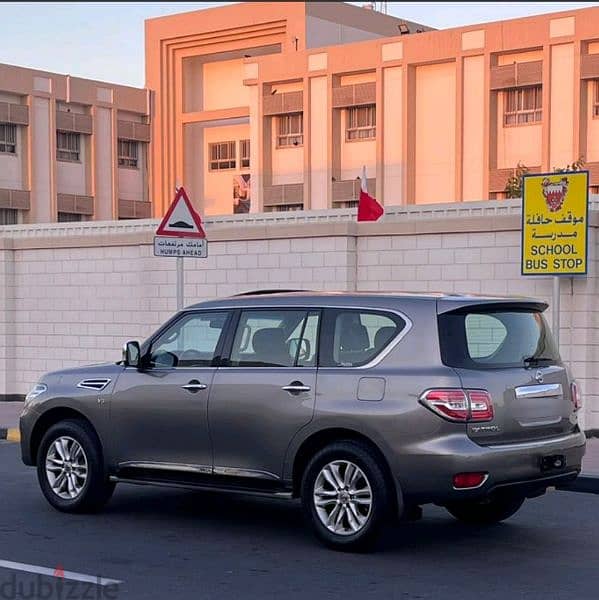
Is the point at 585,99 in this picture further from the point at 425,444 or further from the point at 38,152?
the point at 425,444

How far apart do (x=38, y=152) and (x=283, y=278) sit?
31.9m

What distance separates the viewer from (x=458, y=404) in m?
8.19

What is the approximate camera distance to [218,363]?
9.43 m

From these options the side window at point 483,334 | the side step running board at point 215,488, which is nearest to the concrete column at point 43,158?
the side step running board at point 215,488

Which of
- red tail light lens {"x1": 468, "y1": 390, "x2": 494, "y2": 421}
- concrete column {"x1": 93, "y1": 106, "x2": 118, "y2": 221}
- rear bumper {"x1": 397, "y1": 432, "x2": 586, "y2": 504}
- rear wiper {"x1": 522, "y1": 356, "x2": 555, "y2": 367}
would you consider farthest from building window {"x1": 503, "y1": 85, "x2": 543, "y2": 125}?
red tail light lens {"x1": 468, "y1": 390, "x2": 494, "y2": 421}

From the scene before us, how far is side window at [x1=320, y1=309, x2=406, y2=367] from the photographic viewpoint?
28.5 feet

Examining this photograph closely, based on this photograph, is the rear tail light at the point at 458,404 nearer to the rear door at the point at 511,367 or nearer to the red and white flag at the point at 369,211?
the rear door at the point at 511,367

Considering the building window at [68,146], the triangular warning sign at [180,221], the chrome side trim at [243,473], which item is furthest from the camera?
the building window at [68,146]

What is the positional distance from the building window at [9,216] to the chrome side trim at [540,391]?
1569 inches

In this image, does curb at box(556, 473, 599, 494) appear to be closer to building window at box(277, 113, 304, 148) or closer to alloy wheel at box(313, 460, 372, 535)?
alloy wheel at box(313, 460, 372, 535)

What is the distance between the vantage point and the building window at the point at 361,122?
42.5m

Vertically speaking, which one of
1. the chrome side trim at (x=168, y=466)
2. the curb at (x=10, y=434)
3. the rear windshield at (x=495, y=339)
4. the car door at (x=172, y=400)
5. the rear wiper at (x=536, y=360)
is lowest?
the curb at (x=10, y=434)

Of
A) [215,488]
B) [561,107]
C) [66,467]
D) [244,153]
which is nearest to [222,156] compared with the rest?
[244,153]

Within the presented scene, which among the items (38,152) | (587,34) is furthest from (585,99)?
(38,152)
